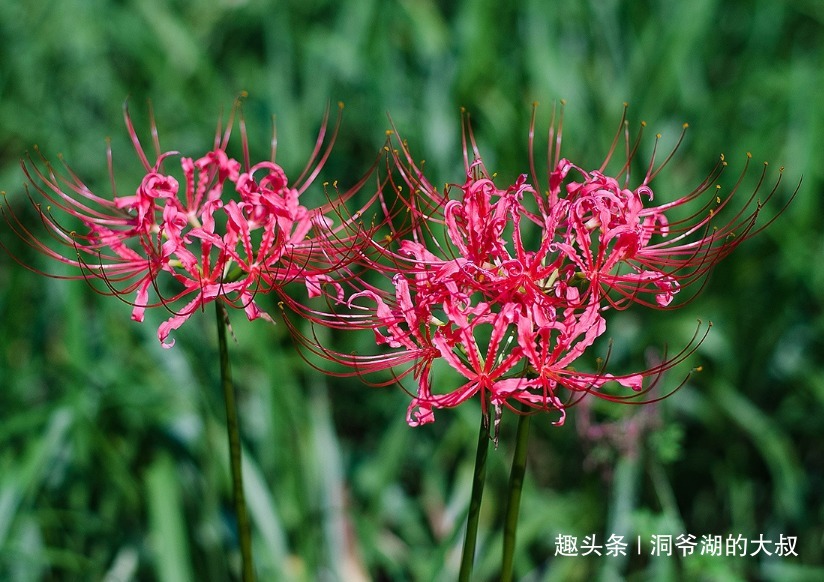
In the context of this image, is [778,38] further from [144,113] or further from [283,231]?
[283,231]

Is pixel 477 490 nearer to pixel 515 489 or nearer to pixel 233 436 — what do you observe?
pixel 515 489

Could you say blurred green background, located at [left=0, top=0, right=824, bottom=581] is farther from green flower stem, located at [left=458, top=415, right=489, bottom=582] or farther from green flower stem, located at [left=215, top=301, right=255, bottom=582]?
green flower stem, located at [left=215, top=301, right=255, bottom=582]

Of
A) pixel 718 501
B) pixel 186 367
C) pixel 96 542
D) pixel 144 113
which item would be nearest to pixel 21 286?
A: pixel 186 367

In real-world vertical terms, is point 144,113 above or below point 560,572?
above

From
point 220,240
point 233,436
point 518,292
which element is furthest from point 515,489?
point 220,240

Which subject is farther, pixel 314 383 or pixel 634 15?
pixel 634 15
